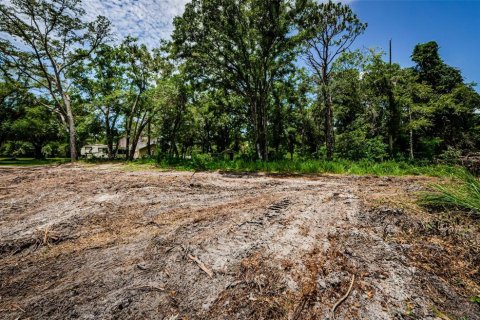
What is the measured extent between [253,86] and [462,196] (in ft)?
40.5

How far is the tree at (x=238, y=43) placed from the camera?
10891 mm

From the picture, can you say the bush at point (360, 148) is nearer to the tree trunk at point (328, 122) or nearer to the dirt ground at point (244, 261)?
the tree trunk at point (328, 122)

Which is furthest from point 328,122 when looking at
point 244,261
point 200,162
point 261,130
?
point 244,261

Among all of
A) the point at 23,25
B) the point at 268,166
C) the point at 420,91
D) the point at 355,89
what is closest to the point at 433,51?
the point at 420,91

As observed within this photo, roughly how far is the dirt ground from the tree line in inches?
272

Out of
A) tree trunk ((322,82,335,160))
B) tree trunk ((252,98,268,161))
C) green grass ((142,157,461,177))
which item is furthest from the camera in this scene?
tree trunk ((322,82,335,160))

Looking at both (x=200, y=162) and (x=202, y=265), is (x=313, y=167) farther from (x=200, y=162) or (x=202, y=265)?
(x=202, y=265)

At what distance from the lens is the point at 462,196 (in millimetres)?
2945

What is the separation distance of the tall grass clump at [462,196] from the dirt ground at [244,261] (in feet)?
0.71

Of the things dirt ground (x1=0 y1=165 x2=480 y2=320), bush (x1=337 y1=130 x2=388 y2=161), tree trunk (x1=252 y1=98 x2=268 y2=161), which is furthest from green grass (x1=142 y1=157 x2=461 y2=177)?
dirt ground (x1=0 y1=165 x2=480 y2=320)

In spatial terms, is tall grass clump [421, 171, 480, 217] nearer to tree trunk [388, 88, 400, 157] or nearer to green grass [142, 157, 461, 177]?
green grass [142, 157, 461, 177]

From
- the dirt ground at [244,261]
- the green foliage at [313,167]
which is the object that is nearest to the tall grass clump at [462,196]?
the dirt ground at [244,261]

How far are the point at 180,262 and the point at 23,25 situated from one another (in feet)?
68.7

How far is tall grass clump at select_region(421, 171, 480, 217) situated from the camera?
9.17ft
